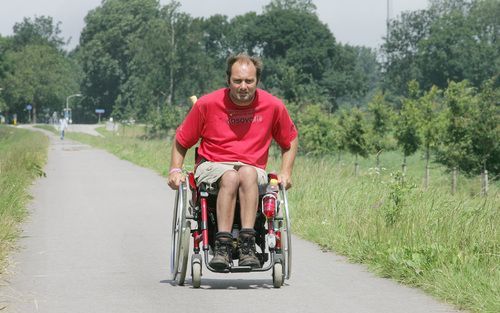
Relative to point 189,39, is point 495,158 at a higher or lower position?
lower

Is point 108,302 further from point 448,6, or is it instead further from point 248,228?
point 448,6

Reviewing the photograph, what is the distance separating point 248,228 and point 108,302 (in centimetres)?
114

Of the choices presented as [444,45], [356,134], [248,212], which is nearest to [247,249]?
Result: [248,212]

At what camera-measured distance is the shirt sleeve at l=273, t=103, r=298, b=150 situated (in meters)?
7.13

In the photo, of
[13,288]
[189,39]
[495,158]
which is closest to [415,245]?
[13,288]

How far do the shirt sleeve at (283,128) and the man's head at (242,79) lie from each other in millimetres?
270

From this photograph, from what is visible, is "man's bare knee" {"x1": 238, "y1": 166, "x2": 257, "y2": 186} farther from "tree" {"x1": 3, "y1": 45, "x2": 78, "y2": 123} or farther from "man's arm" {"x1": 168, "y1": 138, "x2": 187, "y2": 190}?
"tree" {"x1": 3, "y1": 45, "x2": 78, "y2": 123}

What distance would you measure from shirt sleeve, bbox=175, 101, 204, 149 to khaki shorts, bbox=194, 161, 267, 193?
11.1 inches

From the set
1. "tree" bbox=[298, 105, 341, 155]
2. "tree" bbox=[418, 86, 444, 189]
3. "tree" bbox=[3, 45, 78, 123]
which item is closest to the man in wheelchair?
"tree" bbox=[418, 86, 444, 189]

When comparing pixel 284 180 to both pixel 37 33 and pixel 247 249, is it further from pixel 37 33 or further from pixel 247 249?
pixel 37 33

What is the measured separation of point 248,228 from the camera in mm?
6797

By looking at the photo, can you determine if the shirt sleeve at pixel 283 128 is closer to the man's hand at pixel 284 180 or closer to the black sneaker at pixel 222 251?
the man's hand at pixel 284 180

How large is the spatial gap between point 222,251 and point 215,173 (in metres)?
0.53

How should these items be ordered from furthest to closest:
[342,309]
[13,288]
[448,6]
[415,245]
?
1. [448,6]
2. [415,245]
3. [13,288]
4. [342,309]
